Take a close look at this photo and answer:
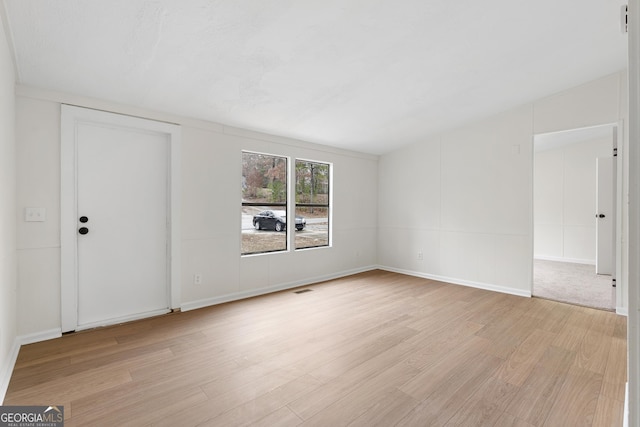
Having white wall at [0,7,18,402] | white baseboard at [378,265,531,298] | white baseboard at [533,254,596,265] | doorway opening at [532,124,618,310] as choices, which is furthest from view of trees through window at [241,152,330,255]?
white baseboard at [533,254,596,265]

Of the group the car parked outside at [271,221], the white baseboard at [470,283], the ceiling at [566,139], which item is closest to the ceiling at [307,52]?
the car parked outside at [271,221]

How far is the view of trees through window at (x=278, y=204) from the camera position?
13.9ft

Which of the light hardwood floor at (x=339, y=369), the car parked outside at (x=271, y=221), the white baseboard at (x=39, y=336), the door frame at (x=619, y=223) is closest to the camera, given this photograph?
the light hardwood floor at (x=339, y=369)

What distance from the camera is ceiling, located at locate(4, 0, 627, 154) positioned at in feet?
6.82

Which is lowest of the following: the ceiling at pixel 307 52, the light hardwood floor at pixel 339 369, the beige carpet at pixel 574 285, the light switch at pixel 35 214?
the light hardwood floor at pixel 339 369

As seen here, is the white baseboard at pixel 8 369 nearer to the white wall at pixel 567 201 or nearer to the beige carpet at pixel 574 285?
the beige carpet at pixel 574 285

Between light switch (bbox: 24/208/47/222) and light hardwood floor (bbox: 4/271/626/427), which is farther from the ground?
light switch (bbox: 24/208/47/222)

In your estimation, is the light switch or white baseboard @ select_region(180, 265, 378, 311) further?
white baseboard @ select_region(180, 265, 378, 311)

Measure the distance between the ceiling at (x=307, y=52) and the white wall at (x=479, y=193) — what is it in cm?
38

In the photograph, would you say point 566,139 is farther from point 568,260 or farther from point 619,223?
point 619,223

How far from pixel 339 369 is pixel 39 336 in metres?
2.70

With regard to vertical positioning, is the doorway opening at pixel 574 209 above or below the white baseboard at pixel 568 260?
above

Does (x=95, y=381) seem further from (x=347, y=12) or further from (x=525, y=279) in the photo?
(x=525, y=279)

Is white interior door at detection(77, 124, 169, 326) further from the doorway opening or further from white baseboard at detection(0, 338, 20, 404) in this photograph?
the doorway opening
